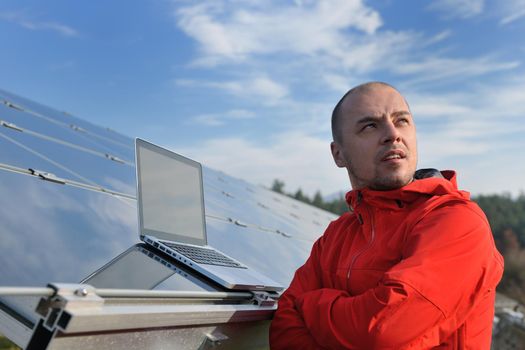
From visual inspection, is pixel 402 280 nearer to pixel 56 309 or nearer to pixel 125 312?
pixel 125 312

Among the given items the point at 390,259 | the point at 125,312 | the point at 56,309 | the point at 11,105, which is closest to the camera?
the point at 56,309

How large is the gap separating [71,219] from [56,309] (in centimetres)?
108

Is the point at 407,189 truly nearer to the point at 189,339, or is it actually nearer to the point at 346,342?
the point at 346,342

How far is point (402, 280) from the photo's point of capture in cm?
172

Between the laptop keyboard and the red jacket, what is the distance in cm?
35

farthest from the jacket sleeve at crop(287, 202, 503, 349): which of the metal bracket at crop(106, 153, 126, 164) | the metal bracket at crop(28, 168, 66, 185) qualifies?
the metal bracket at crop(106, 153, 126, 164)

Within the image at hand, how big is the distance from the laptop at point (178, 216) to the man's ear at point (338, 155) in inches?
23.5

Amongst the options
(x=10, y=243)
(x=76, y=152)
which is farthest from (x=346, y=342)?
(x=76, y=152)

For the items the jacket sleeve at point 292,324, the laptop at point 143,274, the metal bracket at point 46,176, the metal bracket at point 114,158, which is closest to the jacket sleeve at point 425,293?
the jacket sleeve at point 292,324

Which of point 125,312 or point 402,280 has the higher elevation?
point 402,280

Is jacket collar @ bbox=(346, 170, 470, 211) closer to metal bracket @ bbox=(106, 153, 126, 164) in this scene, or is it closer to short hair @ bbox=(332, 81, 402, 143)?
short hair @ bbox=(332, 81, 402, 143)

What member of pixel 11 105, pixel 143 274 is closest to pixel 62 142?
pixel 11 105

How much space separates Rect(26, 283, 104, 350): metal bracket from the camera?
4.07 feet

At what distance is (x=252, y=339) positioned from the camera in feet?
6.89
